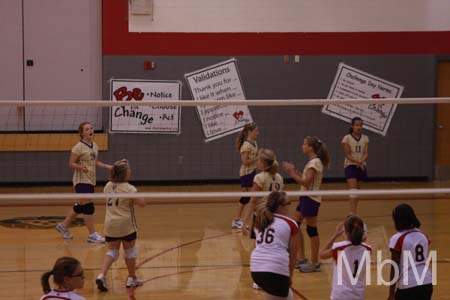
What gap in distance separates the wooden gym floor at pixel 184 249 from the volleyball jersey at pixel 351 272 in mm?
2255

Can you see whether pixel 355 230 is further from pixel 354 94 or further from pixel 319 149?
pixel 354 94

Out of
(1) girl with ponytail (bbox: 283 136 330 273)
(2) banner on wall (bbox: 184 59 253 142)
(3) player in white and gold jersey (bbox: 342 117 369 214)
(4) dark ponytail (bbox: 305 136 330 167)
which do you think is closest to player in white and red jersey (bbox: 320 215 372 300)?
(1) girl with ponytail (bbox: 283 136 330 273)

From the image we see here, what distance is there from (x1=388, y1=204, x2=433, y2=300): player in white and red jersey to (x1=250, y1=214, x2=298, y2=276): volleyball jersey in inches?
34.8

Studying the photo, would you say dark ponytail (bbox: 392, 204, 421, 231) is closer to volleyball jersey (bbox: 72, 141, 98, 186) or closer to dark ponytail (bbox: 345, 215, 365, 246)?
dark ponytail (bbox: 345, 215, 365, 246)

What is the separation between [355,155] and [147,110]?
511cm

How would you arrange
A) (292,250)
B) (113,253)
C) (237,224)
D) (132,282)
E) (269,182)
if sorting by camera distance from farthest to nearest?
(237,224)
(269,182)
(132,282)
(113,253)
(292,250)

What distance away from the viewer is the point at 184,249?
10898mm

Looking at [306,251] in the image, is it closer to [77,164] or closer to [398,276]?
[77,164]

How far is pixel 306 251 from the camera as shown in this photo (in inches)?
424

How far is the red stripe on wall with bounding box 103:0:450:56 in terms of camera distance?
626 inches

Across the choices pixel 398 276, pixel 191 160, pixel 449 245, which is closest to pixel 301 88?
pixel 191 160

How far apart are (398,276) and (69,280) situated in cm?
268

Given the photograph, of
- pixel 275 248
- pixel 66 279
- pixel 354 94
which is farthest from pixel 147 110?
pixel 66 279

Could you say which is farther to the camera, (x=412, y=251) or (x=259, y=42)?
(x=259, y=42)
